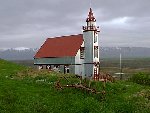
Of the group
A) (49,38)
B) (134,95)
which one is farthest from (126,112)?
(49,38)

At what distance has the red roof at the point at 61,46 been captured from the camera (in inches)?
2572

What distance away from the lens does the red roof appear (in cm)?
6532

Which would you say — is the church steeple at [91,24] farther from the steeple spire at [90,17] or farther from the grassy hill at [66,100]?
the grassy hill at [66,100]

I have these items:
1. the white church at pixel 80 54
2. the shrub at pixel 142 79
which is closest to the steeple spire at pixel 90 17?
the white church at pixel 80 54

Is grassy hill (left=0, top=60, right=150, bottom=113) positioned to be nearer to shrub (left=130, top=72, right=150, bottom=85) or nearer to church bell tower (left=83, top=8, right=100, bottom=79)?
shrub (left=130, top=72, right=150, bottom=85)

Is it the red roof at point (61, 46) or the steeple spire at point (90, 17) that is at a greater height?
the steeple spire at point (90, 17)

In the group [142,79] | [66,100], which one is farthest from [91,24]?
[66,100]

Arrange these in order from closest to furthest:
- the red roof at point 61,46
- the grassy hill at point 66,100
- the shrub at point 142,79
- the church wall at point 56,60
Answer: the grassy hill at point 66,100 < the shrub at point 142,79 < the church wall at point 56,60 < the red roof at point 61,46

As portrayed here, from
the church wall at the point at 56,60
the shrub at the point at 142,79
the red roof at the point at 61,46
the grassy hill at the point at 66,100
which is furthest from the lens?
the red roof at the point at 61,46

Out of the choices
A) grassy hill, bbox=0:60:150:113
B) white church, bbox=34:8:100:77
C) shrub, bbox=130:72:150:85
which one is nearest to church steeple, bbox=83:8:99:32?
white church, bbox=34:8:100:77

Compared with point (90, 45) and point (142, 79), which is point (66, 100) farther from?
point (90, 45)

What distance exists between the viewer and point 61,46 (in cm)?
6850

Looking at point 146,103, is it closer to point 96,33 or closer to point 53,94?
point 53,94

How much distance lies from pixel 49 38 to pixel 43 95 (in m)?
48.2
